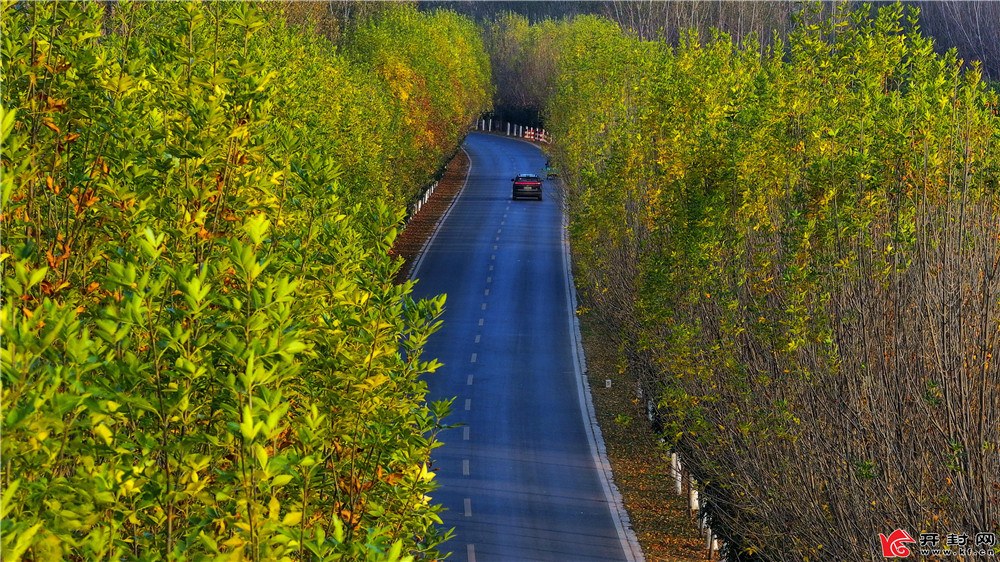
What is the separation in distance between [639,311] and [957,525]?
10.2m

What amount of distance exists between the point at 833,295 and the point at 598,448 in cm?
1524

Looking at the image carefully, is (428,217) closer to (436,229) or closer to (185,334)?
(436,229)

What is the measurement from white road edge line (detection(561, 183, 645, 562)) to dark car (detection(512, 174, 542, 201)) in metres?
24.3

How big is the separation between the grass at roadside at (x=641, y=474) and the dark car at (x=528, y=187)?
33.4 m

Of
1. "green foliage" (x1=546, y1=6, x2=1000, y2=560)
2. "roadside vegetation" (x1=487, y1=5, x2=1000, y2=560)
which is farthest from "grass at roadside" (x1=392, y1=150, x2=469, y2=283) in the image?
"green foliage" (x1=546, y1=6, x2=1000, y2=560)

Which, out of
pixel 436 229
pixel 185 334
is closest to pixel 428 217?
pixel 436 229

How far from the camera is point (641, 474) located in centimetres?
2519

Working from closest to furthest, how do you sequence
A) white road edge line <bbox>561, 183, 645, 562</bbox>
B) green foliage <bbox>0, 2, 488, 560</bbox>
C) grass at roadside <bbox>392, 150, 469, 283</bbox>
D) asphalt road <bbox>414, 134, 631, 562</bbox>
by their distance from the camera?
1. green foliage <bbox>0, 2, 488, 560</bbox>
2. white road edge line <bbox>561, 183, 645, 562</bbox>
3. asphalt road <bbox>414, 134, 631, 562</bbox>
4. grass at roadside <bbox>392, 150, 469, 283</bbox>

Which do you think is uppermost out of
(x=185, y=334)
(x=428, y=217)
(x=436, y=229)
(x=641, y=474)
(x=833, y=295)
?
(x=185, y=334)

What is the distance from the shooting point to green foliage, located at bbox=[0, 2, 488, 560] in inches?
210

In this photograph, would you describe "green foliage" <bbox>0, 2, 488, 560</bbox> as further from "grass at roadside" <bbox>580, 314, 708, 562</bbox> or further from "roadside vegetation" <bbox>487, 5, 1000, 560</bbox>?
"grass at roadside" <bbox>580, 314, 708, 562</bbox>

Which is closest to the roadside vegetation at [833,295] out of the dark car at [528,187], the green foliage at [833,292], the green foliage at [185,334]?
the green foliage at [833,292]

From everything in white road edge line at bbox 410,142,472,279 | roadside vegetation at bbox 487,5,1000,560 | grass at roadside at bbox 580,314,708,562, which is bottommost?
grass at roadside at bbox 580,314,708,562

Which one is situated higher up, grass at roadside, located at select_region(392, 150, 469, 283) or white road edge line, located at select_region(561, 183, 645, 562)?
grass at roadside, located at select_region(392, 150, 469, 283)
